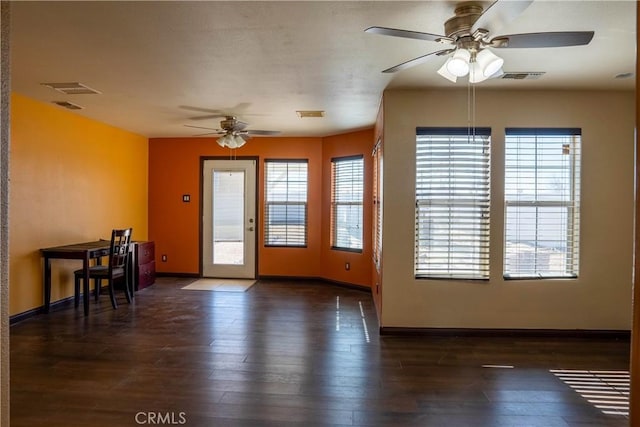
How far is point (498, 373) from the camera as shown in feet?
10.2

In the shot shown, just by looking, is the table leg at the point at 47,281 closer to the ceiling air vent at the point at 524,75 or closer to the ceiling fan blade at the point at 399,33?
the ceiling fan blade at the point at 399,33

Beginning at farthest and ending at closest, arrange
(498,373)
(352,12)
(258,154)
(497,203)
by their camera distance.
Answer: (258,154) < (497,203) < (498,373) < (352,12)

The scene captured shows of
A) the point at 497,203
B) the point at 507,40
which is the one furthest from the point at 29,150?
the point at 497,203

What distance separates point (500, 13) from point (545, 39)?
0.43m

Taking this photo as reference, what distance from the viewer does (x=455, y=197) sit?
402 centimetres

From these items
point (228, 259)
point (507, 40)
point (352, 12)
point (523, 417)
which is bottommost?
point (523, 417)

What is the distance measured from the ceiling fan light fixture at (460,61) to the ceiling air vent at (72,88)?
11.4ft

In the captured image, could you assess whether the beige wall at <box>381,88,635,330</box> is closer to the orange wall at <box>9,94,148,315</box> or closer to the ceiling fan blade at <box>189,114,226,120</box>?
the ceiling fan blade at <box>189,114,226,120</box>

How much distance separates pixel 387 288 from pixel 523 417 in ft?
5.76

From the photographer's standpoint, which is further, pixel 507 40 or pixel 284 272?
pixel 284 272

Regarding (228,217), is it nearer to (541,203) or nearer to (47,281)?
(47,281)

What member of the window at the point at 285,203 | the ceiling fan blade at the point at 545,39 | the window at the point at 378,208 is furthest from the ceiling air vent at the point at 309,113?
the ceiling fan blade at the point at 545,39

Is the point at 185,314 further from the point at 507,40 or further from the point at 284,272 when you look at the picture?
the point at 507,40

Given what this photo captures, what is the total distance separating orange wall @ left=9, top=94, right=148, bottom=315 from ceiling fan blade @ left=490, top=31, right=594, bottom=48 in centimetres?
426
